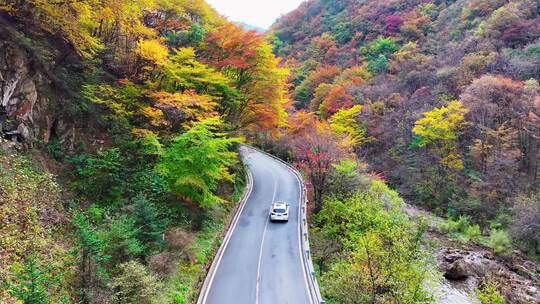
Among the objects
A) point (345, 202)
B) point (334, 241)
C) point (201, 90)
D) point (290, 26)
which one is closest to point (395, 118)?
point (345, 202)

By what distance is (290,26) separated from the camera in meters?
93.0

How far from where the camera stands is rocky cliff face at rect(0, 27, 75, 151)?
1549 centimetres

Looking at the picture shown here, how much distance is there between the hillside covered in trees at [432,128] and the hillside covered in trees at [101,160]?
8677 millimetres

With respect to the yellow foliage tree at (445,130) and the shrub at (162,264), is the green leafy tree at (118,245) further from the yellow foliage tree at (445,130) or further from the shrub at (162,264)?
the yellow foliage tree at (445,130)

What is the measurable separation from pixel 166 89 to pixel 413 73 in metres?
39.4

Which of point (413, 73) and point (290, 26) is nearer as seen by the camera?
point (413, 73)

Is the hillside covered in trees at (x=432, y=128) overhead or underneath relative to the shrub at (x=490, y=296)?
overhead

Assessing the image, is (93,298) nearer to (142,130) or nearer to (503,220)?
(142,130)

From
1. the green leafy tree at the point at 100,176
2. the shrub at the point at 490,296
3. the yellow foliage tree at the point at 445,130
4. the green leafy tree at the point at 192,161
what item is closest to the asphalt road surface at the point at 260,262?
the green leafy tree at the point at 192,161

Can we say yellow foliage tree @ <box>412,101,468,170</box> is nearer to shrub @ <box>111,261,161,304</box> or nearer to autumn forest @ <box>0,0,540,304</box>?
autumn forest @ <box>0,0,540,304</box>

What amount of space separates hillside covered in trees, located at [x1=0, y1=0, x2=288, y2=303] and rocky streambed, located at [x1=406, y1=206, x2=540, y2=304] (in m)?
16.0

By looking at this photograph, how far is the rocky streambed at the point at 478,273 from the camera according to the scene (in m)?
21.4

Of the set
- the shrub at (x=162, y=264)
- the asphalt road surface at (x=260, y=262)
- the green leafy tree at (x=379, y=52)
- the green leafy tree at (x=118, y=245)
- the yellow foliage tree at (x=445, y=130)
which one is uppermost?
the green leafy tree at (x=379, y=52)

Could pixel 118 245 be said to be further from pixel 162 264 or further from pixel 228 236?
pixel 228 236
